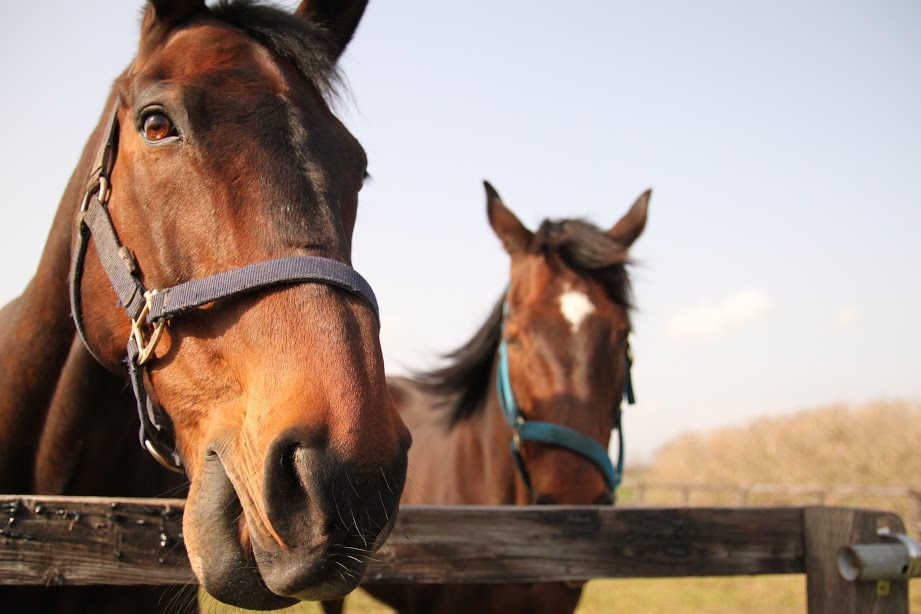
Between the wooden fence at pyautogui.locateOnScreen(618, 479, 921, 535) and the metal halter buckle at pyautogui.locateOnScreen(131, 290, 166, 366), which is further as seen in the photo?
the wooden fence at pyautogui.locateOnScreen(618, 479, 921, 535)

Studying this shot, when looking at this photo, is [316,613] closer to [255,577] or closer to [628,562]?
[628,562]

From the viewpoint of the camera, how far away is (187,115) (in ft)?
5.43

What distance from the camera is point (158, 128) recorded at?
5.64 ft

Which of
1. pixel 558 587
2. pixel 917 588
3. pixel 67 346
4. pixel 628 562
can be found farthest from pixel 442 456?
pixel 917 588

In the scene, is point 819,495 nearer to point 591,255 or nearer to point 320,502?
point 591,255

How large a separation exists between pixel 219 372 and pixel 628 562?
158cm

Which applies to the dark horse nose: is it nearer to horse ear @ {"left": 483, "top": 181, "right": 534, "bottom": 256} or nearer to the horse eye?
the horse eye

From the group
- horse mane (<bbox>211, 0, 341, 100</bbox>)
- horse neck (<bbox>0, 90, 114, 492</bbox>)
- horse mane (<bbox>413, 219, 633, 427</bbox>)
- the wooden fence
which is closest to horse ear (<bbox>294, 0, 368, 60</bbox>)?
horse mane (<bbox>211, 0, 341, 100</bbox>)

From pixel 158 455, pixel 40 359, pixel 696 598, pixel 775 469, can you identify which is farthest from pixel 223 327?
pixel 775 469

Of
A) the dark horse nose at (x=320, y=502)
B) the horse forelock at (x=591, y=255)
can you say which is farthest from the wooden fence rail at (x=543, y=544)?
the horse forelock at (x=591, y=255)

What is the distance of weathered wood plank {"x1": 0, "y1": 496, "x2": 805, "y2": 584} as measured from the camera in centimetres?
177

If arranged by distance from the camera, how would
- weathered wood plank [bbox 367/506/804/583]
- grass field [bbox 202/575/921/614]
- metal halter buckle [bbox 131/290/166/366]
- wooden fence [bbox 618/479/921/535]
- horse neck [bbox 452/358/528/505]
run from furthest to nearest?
wooden fence [bbox 618/479/921/535] < grass field [bbox 202/575/921/614] < horse neck [bbox 452/358/528/505] < weathered wood plank [bbox 367/506/804/583] < metal halter buckle [bbox 131/290/166/366]

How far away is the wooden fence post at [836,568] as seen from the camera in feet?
7.68

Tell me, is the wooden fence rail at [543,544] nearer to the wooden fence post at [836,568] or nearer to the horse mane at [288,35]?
the wooden fence post at [836,568]
